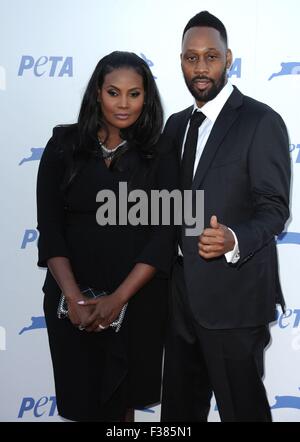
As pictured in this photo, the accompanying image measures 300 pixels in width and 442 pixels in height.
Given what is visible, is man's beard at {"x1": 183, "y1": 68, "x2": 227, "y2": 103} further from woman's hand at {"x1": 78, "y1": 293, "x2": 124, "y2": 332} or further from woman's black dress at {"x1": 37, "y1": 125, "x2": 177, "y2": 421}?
woman's hand at {"x1": 78, "y1": 293, "x2": 124, "y2": 332}

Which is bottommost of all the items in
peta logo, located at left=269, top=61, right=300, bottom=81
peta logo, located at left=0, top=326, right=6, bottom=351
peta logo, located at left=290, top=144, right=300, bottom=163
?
peta logo, located at left=0, top=326, right=6, bottom=351

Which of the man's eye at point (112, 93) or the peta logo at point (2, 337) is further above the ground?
the man's eye at point (112, 93)

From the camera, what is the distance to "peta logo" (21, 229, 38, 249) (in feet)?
9.25

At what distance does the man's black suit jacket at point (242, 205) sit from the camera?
1819 millimetres

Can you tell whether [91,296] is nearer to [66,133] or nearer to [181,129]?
[66,133]

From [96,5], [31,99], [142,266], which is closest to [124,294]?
[142,266]

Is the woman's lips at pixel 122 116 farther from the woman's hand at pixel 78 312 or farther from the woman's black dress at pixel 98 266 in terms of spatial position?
the woman's hand at pixel 78 312

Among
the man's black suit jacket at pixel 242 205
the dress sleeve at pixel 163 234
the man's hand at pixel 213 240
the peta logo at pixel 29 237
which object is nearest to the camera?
the man's hand at pixel 213 240

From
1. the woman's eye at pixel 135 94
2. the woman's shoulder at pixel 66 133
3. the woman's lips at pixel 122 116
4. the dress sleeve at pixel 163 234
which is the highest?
the woman's eye at pixel 135 94

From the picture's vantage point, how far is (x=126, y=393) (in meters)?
2.03

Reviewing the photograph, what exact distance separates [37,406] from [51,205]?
4.51 ft

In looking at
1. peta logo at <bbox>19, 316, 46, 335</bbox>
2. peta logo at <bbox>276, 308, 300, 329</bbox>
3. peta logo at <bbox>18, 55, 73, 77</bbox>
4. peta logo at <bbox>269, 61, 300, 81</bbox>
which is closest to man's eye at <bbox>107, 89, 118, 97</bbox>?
peta logo at <bbox>18, 55, 73, 77</bbox>

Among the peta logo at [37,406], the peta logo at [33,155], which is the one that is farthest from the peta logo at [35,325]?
the peta logo at [33,155]

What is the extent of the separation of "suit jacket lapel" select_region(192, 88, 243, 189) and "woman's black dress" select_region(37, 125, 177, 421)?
4.2 inches
